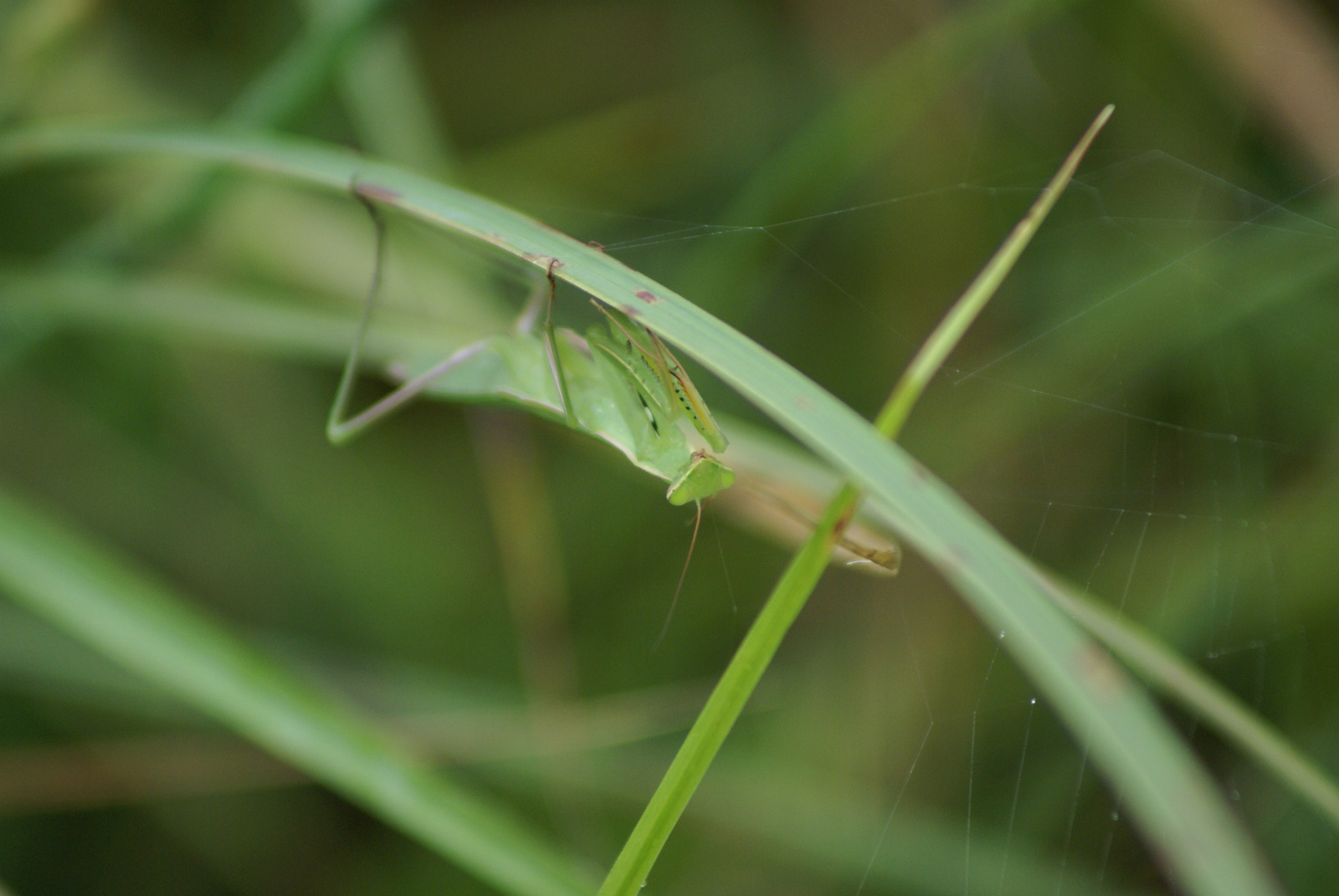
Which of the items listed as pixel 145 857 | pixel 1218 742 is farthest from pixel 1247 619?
pixel 145 857

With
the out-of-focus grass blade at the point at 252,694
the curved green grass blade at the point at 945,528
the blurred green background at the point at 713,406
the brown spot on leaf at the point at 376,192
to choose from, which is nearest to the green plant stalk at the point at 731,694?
the curved green grass blade at the point at 945,528

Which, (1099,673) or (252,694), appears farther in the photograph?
(252,694)

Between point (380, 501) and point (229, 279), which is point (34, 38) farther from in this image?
point (380, 501)

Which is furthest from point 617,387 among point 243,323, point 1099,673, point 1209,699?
point 243,323

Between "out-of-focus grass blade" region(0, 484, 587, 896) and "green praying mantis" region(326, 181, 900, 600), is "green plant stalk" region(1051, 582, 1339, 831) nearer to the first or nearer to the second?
"green praying mantis" region(326, 181, 900, 600)

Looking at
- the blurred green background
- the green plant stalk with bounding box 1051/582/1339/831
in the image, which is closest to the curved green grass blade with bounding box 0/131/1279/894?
the green plant stalk with bounding box 1051/582/1339/831

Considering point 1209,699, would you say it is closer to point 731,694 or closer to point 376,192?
point 731,694
